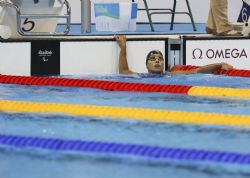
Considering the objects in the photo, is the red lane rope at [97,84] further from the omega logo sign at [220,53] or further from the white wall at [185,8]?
the white wall at [185,8]

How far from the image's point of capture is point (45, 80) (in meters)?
5.26

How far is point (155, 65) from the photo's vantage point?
546 cm

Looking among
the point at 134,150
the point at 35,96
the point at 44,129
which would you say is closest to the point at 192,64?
the point at 35,96

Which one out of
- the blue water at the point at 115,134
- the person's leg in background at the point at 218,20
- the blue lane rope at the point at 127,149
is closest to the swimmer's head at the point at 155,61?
the blue water at the point at 115,134

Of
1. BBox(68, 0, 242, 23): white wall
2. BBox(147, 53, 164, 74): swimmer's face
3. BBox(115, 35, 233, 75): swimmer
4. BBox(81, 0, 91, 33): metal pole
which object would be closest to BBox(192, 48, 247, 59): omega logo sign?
BBox(115, 35, 233, 75): swimmer

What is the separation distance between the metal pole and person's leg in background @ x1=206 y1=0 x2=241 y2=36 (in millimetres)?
1201

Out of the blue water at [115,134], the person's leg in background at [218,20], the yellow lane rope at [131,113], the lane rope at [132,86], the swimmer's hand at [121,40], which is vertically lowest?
the blue water at [115,134]

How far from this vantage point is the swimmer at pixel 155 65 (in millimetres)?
5488

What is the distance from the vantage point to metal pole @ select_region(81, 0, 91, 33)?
6.88m

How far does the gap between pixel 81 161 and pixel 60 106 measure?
1.34 meters

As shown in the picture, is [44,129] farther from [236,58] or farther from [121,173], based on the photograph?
[236,58]

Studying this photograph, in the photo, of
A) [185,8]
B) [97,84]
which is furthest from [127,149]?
[185,8]

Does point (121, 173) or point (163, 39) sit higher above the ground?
point (163, 39)

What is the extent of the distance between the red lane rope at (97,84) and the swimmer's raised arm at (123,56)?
618 millimetres
